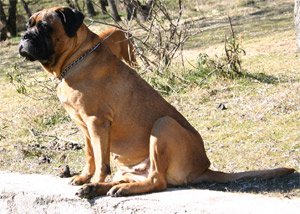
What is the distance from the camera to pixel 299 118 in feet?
22.0

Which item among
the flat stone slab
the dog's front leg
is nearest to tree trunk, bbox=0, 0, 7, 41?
the flat stone slab

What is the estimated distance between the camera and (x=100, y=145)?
4430mm

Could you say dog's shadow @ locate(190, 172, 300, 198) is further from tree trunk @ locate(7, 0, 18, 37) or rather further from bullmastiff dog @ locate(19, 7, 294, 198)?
tree trunk @ locate(7, 0, 18, 37)

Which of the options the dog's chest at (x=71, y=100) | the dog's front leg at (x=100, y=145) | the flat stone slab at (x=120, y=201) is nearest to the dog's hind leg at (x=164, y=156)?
the flat stone slab at (x=120, y=201)

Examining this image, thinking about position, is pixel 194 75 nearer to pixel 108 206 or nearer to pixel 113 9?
pixel 108 206

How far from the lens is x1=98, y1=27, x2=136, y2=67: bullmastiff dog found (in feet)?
30.9

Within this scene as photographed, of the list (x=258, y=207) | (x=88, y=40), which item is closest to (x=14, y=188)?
(x=88, y=40)

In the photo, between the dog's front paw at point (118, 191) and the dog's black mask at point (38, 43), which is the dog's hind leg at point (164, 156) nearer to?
the dog's front paw at point (118, 191)

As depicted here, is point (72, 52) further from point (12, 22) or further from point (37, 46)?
point (12, 22)

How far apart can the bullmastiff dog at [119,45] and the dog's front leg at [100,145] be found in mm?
4975

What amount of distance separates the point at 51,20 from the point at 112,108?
3.40ft

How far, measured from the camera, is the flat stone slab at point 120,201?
143 inches

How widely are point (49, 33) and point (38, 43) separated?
170mm

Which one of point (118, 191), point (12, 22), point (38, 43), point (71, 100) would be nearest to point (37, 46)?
point (38, 43)
